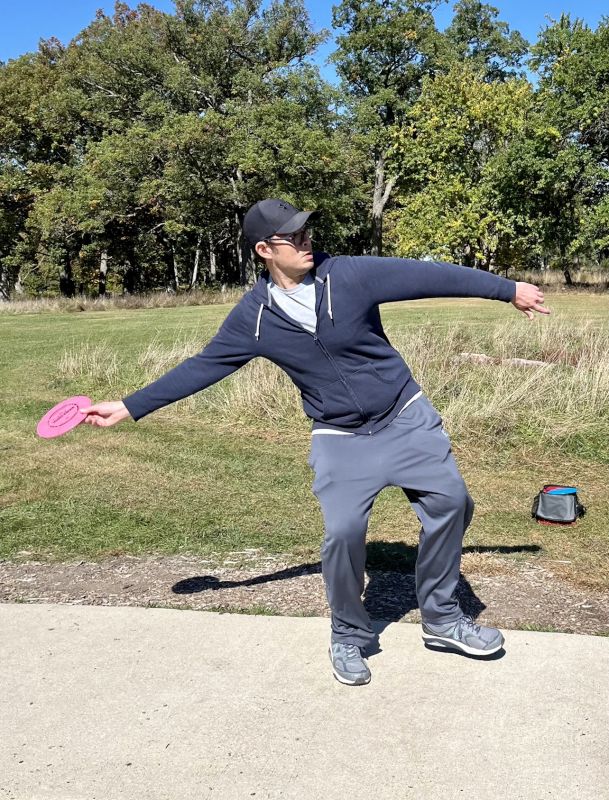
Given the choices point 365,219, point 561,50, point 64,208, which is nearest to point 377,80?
point 365,219

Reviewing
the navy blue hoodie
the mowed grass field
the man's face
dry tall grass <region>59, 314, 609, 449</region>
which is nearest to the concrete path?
the navy blue hoodie

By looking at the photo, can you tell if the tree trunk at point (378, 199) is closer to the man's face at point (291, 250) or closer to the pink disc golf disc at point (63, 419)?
the pink disc golf disc at point (63, 419)

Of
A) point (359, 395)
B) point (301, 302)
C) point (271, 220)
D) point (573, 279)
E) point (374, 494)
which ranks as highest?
point (271, 220)

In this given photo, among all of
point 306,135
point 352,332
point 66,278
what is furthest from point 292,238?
point 66,278

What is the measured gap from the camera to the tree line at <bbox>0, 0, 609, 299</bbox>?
1355 inches

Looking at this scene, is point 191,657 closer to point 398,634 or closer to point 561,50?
point 398,634

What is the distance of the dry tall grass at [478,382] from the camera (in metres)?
7.93

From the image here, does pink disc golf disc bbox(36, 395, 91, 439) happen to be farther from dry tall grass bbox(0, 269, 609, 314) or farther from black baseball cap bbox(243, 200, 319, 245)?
dry tall grass bbox(0, 269, 609, 314)

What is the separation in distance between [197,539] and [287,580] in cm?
100

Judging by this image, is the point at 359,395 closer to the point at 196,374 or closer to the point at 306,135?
the point at 196,374

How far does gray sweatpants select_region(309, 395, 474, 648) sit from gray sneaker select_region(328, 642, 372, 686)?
4 centimetres

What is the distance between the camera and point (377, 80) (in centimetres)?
4494

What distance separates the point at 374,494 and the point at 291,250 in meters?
0.97

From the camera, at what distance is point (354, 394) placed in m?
3.17
